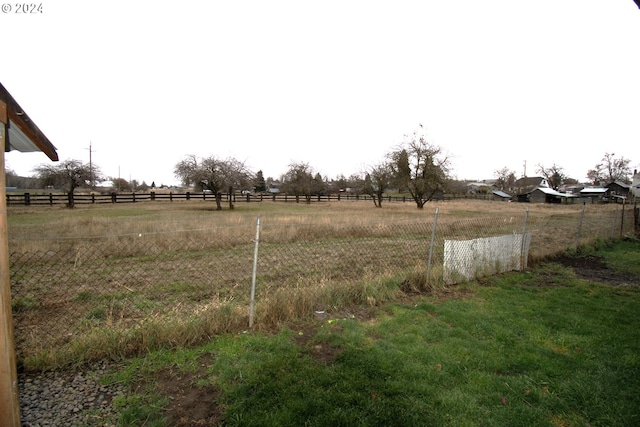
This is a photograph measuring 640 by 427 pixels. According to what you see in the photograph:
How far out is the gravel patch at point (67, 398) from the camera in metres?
2.17

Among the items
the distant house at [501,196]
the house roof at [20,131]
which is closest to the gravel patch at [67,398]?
the house roof at [20,131]

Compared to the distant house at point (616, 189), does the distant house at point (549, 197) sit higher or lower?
lower

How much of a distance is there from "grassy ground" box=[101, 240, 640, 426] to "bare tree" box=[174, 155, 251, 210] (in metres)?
23.7

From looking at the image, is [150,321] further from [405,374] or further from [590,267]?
[590,267]

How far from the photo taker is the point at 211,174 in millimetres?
25344

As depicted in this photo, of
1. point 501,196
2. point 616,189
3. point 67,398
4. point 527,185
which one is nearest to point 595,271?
point 67,398

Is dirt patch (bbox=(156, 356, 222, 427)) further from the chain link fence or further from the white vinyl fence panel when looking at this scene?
the white vinyl fence panel

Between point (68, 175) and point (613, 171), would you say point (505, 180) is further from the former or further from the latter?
Result: point (68, 175)

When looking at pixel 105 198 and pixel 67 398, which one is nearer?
pixel 67 398

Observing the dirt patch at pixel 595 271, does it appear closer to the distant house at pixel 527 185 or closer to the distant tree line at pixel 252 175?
the distant tree line at pixel 252 175

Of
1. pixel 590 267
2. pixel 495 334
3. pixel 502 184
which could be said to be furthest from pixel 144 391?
pixel 502 184

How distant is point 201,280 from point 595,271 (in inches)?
356

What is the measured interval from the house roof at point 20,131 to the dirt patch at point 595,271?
9088 mm

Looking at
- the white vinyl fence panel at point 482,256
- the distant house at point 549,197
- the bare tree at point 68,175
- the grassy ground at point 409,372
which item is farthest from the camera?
the distant house at point 549,197
